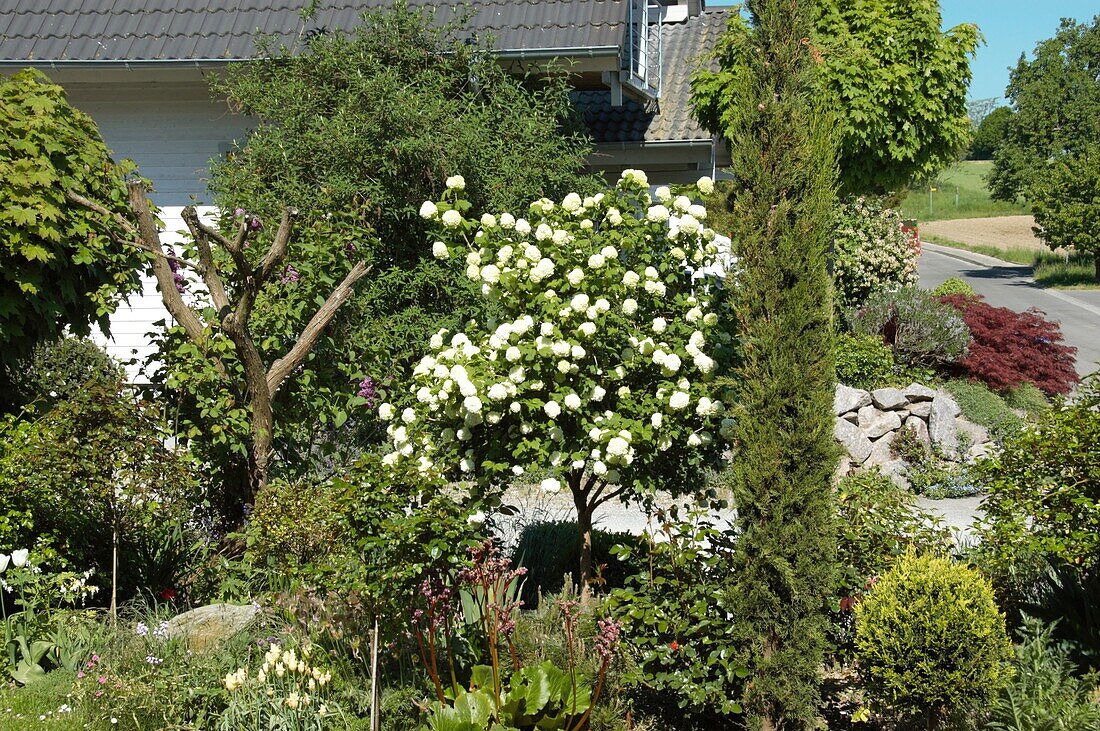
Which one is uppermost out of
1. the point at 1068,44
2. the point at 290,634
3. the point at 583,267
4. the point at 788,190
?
the point at 1068,44


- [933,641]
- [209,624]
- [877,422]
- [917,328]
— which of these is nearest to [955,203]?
[917,328]

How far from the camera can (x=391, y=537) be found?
4500mm

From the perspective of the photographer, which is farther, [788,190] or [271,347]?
[271,347]

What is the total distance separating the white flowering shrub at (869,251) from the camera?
1439 cm

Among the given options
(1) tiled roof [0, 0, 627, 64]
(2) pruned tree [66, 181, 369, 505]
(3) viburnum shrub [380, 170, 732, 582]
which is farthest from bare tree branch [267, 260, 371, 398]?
(1) tiled roof [0, 0, 627, 64]

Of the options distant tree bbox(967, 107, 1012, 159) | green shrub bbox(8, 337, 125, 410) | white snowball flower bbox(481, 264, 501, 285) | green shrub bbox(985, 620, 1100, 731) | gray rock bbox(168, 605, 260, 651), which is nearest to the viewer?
green shrub bbox(985, 620, 1100, 731)

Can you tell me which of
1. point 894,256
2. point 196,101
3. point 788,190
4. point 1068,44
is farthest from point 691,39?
point 1068,44


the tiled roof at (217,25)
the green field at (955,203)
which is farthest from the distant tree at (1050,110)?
the tiled roof at (217,25)

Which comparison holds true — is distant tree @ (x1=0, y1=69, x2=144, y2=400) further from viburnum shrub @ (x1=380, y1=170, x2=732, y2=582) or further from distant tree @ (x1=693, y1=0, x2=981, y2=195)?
distant tree @ (x1=693, y1=0, x2=981, y2=195)

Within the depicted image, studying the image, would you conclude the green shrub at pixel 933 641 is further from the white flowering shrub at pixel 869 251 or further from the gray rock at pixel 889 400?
the white flowering shrub at pixel 869 251

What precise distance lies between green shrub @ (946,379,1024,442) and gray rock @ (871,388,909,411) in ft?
2.61

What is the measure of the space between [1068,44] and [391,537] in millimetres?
41971

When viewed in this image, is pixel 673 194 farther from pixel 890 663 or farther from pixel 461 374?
pixel 890 663

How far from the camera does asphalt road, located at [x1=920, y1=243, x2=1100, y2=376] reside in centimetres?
1841
